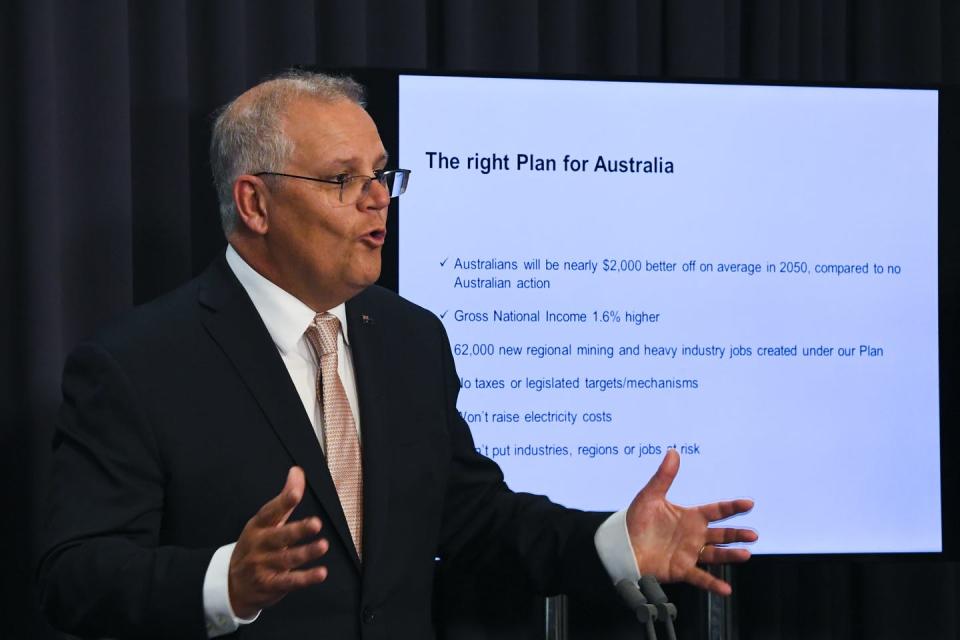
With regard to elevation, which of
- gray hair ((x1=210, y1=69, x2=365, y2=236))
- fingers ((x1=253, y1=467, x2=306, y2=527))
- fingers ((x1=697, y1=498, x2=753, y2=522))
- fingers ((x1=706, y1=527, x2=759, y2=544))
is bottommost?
fingers ((x1=706, y1=527, x2=759, y2=544))

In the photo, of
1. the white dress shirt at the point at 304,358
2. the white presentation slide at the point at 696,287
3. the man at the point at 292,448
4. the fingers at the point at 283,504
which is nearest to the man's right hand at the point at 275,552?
the fingers at the point at 283,504

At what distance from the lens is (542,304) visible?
287 cm

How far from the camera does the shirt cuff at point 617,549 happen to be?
2111mm

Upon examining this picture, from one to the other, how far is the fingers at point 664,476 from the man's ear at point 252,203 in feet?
2.79

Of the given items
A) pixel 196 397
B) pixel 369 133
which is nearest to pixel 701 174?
pixel 369 133

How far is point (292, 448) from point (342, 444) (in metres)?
0.12

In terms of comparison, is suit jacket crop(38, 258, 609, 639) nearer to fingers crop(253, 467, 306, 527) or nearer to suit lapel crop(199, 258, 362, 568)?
suit lapel crop(199, 258, 362, 568)

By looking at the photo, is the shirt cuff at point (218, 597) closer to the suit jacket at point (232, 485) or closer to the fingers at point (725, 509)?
the suit jacket at point (232, 485)

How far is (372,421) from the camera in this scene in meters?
2.20

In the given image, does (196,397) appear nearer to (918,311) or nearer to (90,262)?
(90,262)

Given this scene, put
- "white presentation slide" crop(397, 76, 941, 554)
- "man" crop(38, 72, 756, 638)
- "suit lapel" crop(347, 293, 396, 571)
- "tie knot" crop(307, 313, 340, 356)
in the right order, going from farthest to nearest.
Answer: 1. "white presentation slide" crop(397, 76, 941, 554)
2. "tie knot" crop(307, 313, 340, 356)
3. "suit lapel" crop(347, 293, 396, 571)
4. "man" crop(38, 72, 756, 638)

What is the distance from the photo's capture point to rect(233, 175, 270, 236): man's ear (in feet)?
7.36

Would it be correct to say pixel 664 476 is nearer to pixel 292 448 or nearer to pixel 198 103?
pixel 292 448

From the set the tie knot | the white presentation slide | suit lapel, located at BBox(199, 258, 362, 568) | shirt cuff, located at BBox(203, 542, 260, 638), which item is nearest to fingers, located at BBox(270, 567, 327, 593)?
shirt cuff, located at BBox(203, 542, 260, 638)
